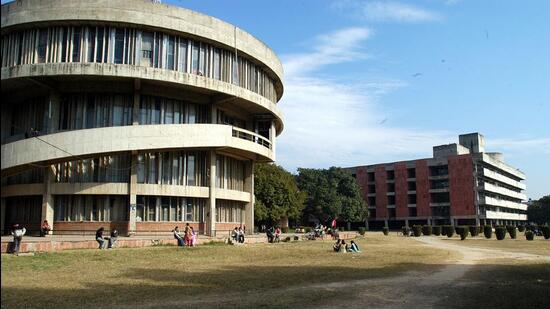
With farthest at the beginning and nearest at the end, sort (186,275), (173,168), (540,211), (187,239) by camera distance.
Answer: (540,211), (173,168), (187,239), (186,275)

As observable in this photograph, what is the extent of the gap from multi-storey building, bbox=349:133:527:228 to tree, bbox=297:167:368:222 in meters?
11.1

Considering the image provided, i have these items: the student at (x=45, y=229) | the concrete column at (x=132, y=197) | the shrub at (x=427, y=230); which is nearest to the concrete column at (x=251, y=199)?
the concrete column at (x=132, y=197)

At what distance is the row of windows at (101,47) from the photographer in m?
35.1

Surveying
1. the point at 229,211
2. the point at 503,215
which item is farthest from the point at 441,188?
the point at 229,211

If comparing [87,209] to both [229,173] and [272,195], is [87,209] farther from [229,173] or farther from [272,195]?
[272,195]

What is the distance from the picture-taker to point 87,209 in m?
36.5

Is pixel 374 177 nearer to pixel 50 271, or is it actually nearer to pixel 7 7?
pixel 7 7

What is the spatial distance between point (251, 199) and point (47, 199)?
17.5 meters

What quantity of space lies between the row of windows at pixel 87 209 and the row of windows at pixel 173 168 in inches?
106

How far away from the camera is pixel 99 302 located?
43.3 feet

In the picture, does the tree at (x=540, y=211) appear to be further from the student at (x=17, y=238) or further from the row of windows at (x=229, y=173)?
the student at (x=17, y=238)

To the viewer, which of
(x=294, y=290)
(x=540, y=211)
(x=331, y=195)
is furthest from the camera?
(x=540, y=211)

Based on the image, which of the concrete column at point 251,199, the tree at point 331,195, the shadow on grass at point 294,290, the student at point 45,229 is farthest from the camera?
the tree at point 331,195

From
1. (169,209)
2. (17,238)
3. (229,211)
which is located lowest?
(17,238)
